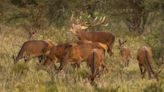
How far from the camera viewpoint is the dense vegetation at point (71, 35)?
32.0ft

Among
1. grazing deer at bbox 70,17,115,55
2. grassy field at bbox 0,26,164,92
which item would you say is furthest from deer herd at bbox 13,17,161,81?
grazing deer at bbox 70,17,115,55

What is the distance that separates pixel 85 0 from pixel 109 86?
17.6 metres

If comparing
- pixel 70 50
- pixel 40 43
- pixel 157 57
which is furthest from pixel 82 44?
pixel 157 57

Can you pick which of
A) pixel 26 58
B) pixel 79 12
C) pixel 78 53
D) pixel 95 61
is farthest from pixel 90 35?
pixel 79 12

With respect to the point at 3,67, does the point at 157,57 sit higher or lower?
lower

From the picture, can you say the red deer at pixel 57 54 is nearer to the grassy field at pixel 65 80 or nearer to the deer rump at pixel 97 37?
the grassy field at pixel 65 80

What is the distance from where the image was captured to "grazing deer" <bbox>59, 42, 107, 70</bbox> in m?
10.6

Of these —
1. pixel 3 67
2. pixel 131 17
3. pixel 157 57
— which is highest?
pixel 3 67

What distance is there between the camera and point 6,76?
1032cm

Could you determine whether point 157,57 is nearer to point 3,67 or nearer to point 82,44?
point 82,44

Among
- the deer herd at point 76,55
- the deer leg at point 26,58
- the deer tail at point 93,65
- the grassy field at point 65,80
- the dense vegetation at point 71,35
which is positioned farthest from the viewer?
the deer leg at point 26,58

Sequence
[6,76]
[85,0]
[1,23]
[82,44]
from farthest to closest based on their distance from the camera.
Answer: [85,0]
[1,23]
[82,44]
[6,76]

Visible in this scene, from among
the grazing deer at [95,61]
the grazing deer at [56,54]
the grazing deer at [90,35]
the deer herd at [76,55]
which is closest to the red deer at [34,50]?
the deer herd at [76,55]

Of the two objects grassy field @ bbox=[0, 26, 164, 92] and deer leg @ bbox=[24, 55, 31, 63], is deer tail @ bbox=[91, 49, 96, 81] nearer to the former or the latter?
grassy field @ bbox=[0, 26, 164, 92]
